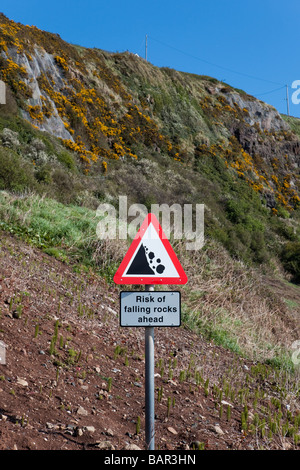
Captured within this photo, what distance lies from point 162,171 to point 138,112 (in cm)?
802

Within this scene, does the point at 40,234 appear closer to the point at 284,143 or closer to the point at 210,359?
the point at 210,359

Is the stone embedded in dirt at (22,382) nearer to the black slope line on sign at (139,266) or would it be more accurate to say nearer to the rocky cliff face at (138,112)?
the black slope line on sign at (139,266)

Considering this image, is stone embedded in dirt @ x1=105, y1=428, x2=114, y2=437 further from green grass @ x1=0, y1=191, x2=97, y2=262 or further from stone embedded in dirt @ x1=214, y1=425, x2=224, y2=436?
green grass @ x1=0, y1=191, x2=97, y2=262

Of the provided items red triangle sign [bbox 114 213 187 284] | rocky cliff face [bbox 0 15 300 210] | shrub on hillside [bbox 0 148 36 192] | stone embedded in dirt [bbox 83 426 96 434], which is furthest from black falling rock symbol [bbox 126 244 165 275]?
rocky cliff face [bbox 0 15 300 210]

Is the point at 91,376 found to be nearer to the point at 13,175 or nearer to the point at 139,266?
the point at 139,266

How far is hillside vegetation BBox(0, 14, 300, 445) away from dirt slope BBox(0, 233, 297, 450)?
3.75 feet

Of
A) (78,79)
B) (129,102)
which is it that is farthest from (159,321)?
(129,102)

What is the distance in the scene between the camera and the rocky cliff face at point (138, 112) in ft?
71.8

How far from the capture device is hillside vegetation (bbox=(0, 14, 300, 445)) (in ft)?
29.1

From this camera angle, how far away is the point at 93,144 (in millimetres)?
23547

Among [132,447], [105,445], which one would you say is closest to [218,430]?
[132,447]

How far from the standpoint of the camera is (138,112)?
30516 millimetres

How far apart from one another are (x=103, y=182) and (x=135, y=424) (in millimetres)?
14807

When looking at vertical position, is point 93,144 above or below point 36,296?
above
